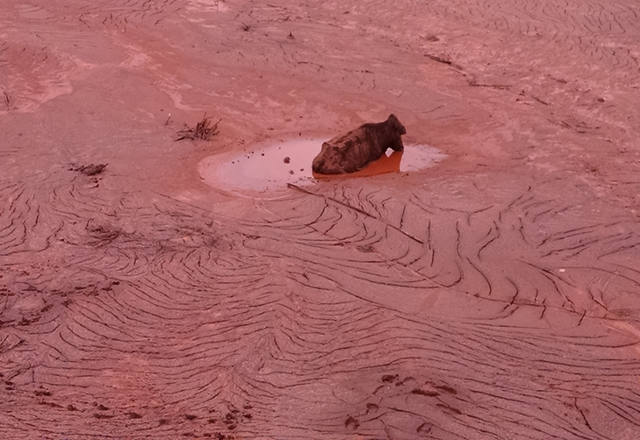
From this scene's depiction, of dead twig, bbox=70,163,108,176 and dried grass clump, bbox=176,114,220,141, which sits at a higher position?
dried grass clump, bbox=176,114,220,141

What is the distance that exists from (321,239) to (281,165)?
2.13 m

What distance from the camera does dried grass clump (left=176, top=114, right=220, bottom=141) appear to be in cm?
1190

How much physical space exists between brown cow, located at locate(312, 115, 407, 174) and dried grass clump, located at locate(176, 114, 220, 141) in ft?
5.85

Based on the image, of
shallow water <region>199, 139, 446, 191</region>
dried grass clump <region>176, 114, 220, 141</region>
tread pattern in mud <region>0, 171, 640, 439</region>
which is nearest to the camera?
tread pattern in mud <region>0, 171, 640, 439</region>

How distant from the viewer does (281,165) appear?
443 inches

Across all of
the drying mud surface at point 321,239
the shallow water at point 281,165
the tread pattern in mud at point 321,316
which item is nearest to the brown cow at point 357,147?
the shallow water at point 281,165

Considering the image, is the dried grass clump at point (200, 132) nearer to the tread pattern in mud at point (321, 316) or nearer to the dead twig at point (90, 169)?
the dead twig at point (90, 169)

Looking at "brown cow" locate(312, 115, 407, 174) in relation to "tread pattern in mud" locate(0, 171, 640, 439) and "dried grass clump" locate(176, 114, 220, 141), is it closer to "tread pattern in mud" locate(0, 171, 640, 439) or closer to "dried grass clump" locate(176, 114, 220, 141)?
"tread pattern in mud" locate(0, 171, 640, 439)

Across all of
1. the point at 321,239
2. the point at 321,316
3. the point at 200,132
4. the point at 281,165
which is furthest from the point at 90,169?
the point at 321,316

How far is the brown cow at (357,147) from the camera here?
427 inches

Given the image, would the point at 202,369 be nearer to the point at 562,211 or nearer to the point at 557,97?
the point at 562,211

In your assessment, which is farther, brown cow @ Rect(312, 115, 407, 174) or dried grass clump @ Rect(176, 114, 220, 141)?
dried grass clump @ Rect(176, 114, 220, 141)

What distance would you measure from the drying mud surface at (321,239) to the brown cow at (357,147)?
0.30m

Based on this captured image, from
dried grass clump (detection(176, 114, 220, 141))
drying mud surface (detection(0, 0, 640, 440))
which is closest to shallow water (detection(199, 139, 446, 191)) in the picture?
drying mud surface (detection(0, 0, 640, 440))
